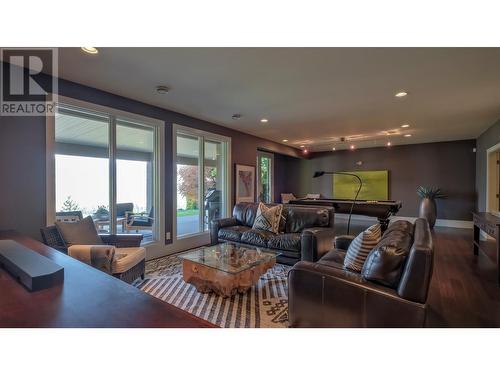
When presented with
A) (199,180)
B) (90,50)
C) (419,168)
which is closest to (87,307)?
(90,50)

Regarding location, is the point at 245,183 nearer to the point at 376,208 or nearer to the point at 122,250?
the point at 376,208

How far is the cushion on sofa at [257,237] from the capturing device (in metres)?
3.68

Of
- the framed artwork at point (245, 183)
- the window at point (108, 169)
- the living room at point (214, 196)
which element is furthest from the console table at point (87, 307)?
the framed artwork at point (245, 183)

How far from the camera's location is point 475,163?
6719mm

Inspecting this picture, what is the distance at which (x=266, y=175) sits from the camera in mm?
7777

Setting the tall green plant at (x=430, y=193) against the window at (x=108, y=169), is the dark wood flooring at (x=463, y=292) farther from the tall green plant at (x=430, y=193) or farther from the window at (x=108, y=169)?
the window at (x=108, y=169)

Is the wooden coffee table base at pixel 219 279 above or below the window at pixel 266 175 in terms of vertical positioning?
below

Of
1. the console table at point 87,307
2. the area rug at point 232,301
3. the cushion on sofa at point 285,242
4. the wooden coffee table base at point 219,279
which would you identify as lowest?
the area rug at point 232,301

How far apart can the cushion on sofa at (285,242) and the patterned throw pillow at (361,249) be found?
4.66 ft

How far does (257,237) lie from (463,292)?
2.51 m

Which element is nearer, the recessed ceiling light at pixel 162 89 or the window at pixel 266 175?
the recessed ceiling light at pixel 162 89
